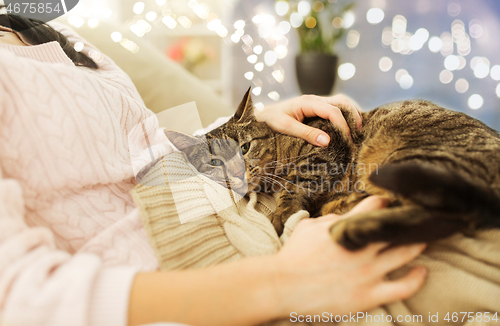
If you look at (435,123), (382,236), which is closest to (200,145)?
(382,236)

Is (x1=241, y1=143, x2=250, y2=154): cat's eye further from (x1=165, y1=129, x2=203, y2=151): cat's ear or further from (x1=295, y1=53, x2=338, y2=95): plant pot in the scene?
(x1=295, y1=53, x2=338, y2=95): plant pot

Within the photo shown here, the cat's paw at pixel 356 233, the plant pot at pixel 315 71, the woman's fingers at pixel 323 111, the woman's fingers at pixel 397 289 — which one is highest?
the plant pot at pixel 315 71

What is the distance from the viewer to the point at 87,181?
64 centimetres

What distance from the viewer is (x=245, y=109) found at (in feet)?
3.62

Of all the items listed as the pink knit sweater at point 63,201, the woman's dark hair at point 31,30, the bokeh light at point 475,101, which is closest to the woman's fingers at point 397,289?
the pink knit sweater at point 63,201

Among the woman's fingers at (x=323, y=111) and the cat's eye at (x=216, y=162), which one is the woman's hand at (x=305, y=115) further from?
the cat's eye at (x=216, y=162)

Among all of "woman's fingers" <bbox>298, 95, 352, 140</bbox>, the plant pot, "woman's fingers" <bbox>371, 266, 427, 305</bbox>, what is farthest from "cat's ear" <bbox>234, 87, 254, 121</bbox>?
the plant pot

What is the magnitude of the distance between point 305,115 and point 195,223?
0.72 meters

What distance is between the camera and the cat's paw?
0.48m

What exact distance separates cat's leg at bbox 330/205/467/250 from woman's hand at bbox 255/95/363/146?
19.9 inches

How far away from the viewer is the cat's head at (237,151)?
100 cm

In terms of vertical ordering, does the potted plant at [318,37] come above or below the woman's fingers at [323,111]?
above

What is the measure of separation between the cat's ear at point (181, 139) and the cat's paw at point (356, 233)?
26.0 inches

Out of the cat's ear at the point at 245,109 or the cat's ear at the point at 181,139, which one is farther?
the cat's ear at the point at 245,109
